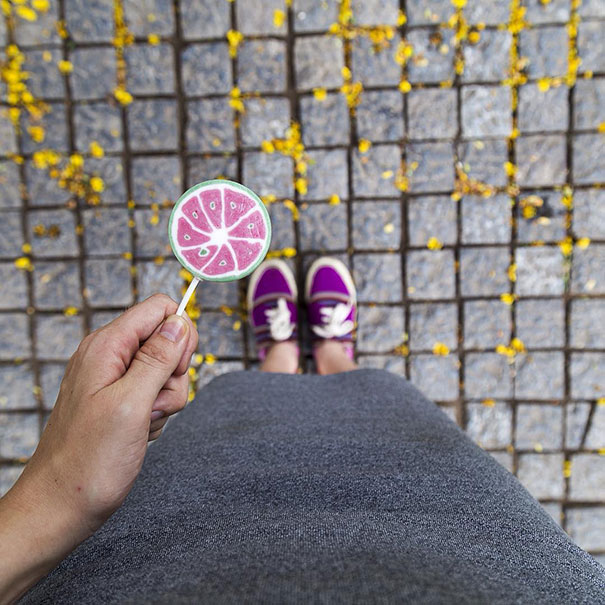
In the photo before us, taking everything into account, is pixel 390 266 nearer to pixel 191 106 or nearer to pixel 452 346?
pixel 452 346

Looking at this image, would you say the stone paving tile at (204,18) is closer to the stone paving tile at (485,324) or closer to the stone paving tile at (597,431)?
the stone paving tile at (485,324)

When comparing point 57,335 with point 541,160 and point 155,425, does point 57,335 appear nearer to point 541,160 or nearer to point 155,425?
point 155,425

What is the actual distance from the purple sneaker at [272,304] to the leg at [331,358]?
0.48 feet

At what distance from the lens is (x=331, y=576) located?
35.0 inches

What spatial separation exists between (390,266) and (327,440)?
3.70 feet

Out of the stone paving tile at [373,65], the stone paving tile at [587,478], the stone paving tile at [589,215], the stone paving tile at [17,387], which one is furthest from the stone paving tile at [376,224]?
the stone paving tile at [17,387]

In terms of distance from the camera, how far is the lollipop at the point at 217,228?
1382 mm

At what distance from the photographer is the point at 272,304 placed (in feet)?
7.52

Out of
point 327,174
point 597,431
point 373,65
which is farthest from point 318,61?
point 597,431

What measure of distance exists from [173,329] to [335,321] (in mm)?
1171

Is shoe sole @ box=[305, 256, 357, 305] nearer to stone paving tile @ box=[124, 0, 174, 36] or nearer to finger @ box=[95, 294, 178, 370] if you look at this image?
finger @ box=[95, 294, 178, 370]

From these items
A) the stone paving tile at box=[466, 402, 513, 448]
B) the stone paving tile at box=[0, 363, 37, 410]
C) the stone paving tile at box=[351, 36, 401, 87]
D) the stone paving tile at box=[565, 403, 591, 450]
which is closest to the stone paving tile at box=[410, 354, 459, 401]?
the stone paving tile at box=[466, 402, 513, 448]

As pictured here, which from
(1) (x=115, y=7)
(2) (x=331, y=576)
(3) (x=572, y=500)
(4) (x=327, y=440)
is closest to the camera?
(2) (x=331, y=576)

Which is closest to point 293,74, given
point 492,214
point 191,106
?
point 191,106
